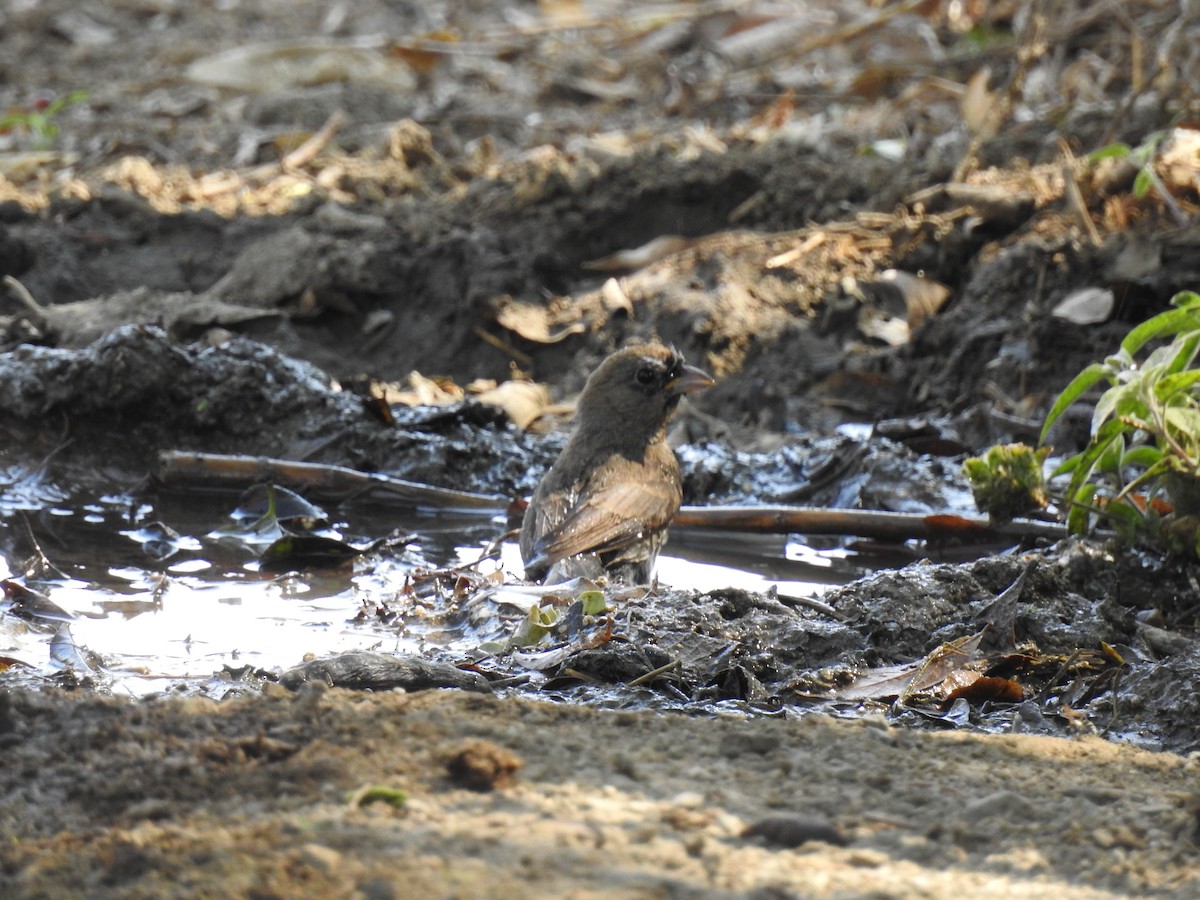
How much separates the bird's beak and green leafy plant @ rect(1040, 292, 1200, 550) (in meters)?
2.06

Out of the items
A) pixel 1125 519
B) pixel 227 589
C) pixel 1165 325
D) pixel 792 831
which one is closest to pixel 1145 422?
pixel 1165 325

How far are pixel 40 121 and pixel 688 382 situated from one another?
6.66 metres

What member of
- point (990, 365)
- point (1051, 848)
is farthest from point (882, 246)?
point (1051, 848)

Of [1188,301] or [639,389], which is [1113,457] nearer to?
[1188,301]

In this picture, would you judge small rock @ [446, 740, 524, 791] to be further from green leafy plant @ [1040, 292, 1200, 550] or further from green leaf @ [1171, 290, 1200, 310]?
green leaf @ [1171, 290, 1200, 310]

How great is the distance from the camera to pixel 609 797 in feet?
9.50

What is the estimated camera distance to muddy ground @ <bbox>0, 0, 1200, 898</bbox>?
2797 millimetres

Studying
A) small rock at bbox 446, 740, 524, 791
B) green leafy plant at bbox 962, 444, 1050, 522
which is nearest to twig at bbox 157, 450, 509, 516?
green leafy plant at bbox 962, 444, 1050, 522

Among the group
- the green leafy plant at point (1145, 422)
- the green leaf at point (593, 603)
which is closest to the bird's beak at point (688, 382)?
the green leafy plant at point (1145, 422)

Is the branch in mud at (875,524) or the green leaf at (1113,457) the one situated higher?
the green leaf at (1113,457)

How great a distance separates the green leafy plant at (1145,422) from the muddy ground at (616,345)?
0.17 metres

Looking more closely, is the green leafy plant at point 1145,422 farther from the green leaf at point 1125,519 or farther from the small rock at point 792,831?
the small rock at point 792,831

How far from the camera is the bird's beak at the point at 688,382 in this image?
23.2ft

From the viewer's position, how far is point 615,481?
21.4 feet
